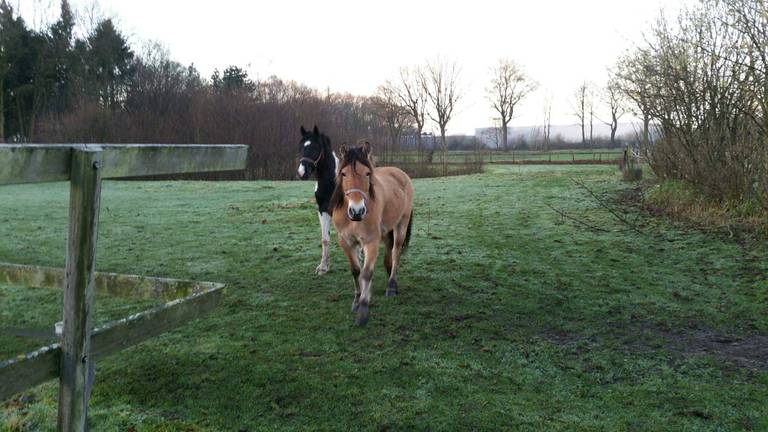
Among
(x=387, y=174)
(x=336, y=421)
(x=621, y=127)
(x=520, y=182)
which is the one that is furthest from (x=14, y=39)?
(x=621, y=127)

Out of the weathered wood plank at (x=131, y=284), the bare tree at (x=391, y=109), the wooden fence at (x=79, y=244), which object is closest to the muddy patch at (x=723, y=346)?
the weathered wood plank at (x=131, y=284)

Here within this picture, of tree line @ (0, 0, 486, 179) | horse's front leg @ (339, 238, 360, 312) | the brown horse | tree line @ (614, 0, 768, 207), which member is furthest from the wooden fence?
tree line @ (0, 0, 486, 179)

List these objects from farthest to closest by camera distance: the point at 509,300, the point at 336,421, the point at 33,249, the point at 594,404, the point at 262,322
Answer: the point at 33,249
the point at 509,300
the point at 262,322
the point at 594,404
the point at 336,421

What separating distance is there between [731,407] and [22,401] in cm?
450

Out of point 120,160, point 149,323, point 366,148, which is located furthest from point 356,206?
point 120,160

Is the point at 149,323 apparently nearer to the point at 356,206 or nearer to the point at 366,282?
the point at 356,206

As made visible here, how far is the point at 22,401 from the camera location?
12.5 ft

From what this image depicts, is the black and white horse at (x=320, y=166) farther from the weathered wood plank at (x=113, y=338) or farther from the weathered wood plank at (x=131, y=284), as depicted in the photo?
the weathered wood plank at (x=113, y=338)

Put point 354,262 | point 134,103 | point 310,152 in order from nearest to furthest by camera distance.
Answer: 1. point 354,262
2. point 310,152
3. point 134,103

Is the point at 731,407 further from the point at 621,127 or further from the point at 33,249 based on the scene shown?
the point at 621,127

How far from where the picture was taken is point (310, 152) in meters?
7.02

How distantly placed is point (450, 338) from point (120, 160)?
3253 millimetres

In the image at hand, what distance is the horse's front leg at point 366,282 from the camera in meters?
5.27

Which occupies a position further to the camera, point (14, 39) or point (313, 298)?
point (14, 39)
